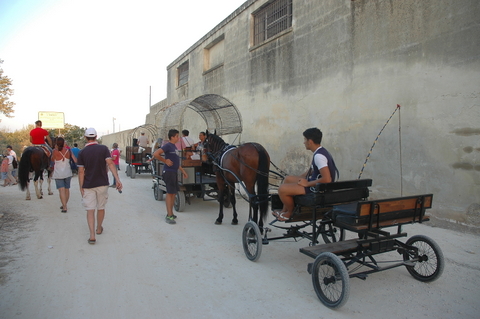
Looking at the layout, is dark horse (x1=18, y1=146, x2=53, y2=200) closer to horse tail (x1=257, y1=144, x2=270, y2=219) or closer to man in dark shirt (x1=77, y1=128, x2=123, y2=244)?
man in dark shirt (x1=77, y1=128, x2=123, y2=244)

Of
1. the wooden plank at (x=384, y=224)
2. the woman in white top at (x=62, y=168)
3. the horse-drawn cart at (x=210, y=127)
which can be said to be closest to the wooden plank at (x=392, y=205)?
the wooden plank at (x=384, y=224)

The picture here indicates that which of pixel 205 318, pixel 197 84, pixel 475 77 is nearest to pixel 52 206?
pixel 205 318

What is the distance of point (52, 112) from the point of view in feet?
65.4

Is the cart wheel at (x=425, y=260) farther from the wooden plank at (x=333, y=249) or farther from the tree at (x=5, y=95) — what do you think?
the tree at (x=5, y=95)

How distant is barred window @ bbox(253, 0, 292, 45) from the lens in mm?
10828

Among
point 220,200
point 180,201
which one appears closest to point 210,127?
point 180,201

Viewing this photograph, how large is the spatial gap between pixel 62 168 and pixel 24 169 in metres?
2.45

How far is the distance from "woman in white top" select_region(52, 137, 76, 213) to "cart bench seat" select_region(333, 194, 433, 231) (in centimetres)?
617

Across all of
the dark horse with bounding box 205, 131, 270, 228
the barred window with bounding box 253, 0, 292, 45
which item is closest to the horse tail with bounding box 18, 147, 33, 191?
the dark horse with bounding box 205, 131, 270, 228

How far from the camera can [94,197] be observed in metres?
5.12

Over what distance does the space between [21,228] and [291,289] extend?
5364 millimetres

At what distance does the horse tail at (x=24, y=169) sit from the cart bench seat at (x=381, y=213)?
8.65 m

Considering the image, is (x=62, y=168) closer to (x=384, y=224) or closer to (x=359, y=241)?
(x=359, y=241)

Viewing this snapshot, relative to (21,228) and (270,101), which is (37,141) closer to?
(21,228)
